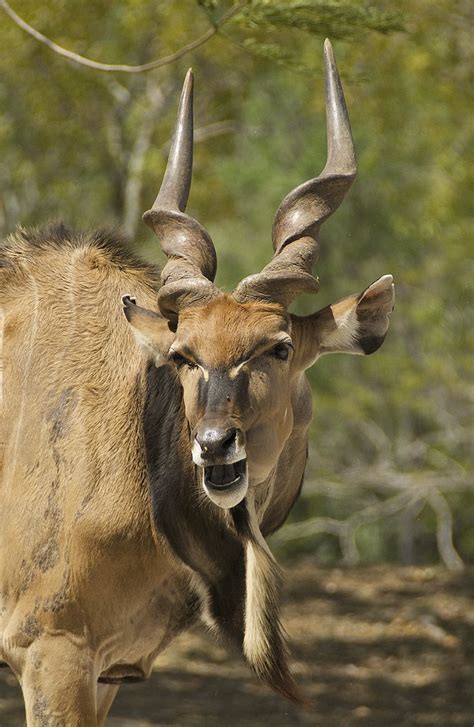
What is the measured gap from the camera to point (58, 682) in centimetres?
407

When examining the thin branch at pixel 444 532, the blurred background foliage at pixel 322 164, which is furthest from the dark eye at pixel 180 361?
the thin branch at pixel 444 532

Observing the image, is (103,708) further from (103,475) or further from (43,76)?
(43,76)

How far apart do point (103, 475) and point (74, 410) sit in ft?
0.87

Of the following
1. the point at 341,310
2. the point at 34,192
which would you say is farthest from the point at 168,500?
the point at 34,192

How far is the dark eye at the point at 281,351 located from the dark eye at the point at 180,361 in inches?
10.4

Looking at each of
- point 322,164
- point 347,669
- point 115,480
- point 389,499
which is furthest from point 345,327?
point 389,499

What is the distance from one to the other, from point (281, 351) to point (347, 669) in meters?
4.31

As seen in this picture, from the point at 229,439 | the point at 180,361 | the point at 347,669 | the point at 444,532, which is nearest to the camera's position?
the point at 229,439

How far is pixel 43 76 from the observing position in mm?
10758

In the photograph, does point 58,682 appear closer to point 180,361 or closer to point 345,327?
point 180,361

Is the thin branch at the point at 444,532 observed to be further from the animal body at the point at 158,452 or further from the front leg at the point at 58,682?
the front leg at the point at 58,682

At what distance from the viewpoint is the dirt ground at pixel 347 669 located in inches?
280

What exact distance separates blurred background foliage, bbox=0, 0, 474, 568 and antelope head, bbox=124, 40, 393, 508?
4.21 feet

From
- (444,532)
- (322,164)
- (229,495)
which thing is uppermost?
(322,164)
